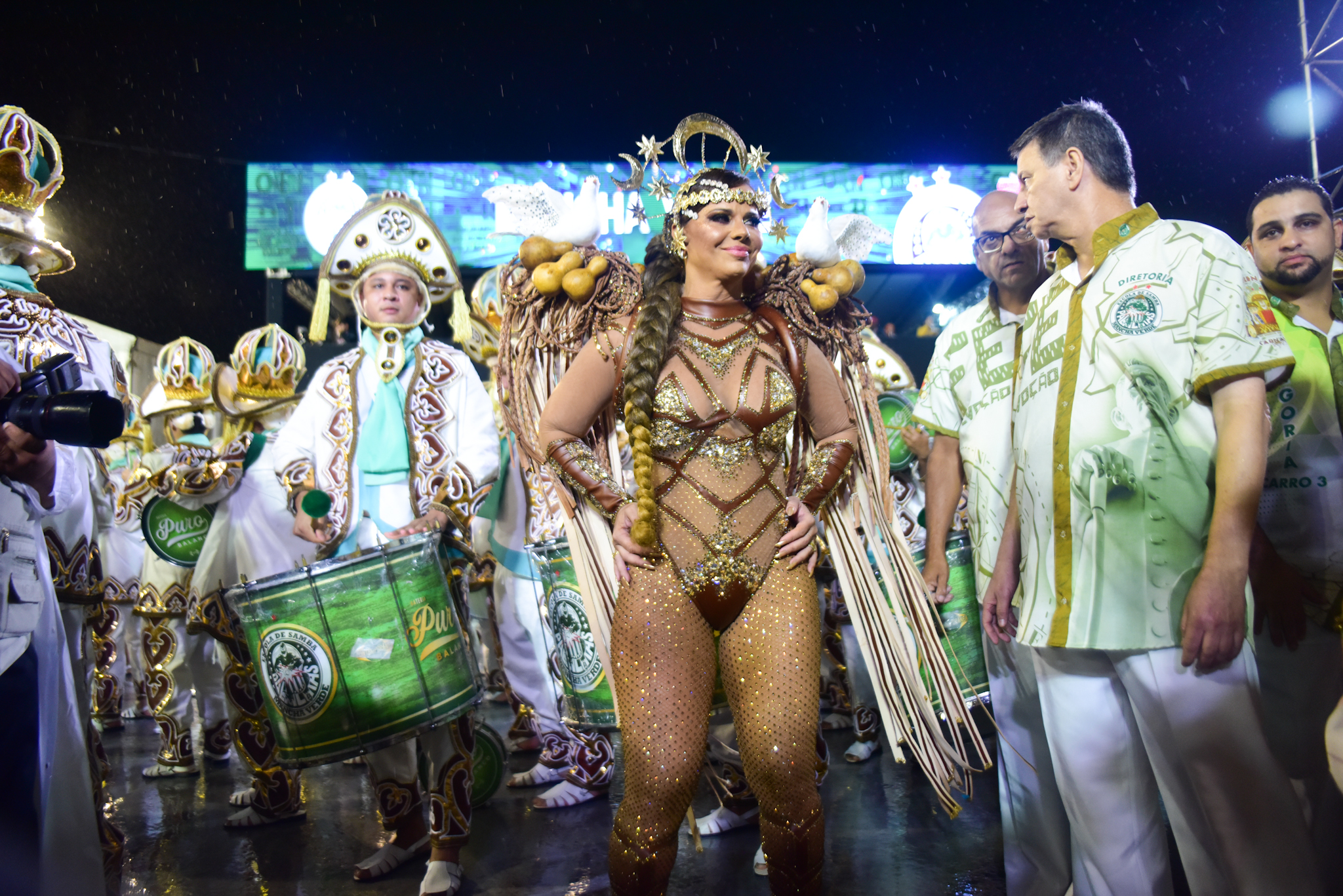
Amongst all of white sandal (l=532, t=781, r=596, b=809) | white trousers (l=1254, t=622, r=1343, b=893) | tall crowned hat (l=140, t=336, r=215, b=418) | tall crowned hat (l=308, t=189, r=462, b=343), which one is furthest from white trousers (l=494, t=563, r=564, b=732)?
white trousers (l=1254, t=622, r=1343, b=893)

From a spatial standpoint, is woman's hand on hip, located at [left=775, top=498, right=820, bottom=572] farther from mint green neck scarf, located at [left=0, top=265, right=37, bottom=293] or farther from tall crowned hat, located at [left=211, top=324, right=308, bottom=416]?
tall crowned hat, located at [left=211, top=324, right=308, bottom=416]

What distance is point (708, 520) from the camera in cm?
230

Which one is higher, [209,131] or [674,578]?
[209,131]

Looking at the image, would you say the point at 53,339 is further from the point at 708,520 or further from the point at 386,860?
the point at 386,860

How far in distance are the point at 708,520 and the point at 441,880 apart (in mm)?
1761

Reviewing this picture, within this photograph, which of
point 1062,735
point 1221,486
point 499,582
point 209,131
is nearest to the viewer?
point 1221,486

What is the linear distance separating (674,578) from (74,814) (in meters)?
1.50

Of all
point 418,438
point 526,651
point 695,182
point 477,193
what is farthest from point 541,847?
point 477,193

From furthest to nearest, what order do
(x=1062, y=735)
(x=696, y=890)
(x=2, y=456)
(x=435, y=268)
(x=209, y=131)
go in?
(x=209, y=131)
(x=435, y=268)
(x=696, y=890)
(x=1062, y=735)
(x=2, y=456)

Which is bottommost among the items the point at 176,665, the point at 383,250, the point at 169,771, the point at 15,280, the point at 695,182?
the point at 169,771

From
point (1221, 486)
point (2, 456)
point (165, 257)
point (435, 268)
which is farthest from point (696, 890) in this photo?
point (165, 257)

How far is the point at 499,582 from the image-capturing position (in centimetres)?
487

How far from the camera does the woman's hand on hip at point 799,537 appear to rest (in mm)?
2338

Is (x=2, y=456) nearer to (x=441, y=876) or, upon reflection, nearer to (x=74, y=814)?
(x=74, y=814)
